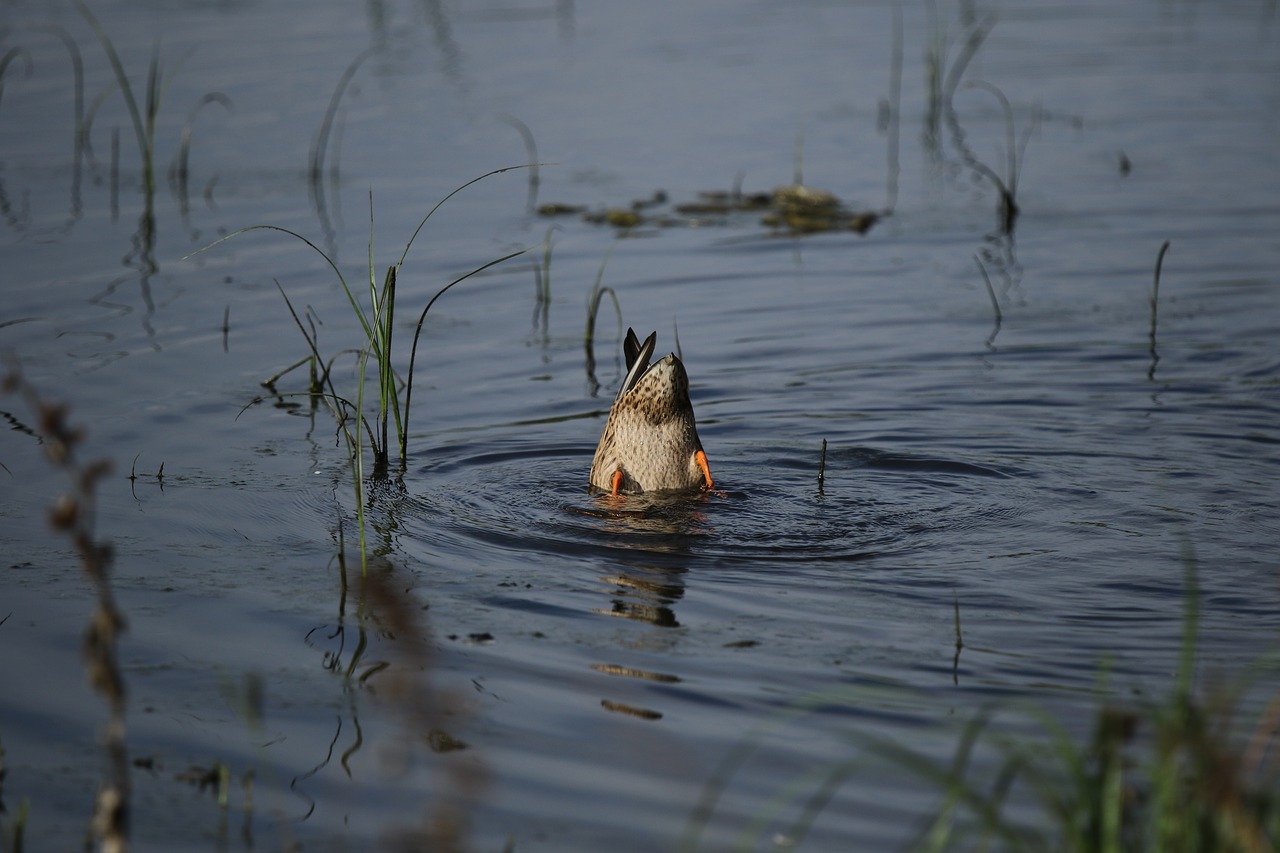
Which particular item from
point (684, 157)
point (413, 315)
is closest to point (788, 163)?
point (684, 157)

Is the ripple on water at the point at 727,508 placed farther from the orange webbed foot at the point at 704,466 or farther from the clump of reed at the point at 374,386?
the clump of reed at the point at 374,386

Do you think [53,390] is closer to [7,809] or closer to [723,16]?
[7,809]

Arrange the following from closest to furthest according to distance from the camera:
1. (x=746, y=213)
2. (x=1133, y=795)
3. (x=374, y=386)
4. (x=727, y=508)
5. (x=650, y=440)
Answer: (x=1133, y=795) → (x=727, y=508) → (x=650, y=440) → (x=374, y=386) → (x=746, y=213)

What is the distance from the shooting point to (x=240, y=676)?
14.6ft

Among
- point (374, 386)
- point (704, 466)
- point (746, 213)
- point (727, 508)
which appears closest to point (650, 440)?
point (704, 466)

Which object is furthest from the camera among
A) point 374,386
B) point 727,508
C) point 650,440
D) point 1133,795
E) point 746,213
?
point 746,213

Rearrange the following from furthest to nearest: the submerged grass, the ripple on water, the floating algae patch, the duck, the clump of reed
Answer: the floating algae patch < the duck < the ripple on water < the clump of reed < the submerged grass

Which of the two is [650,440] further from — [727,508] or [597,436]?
[597,436]

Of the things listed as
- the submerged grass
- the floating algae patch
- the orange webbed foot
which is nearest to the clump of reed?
the orange webbed foot

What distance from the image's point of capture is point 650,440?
6613mm

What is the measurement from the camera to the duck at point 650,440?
6.49 meters

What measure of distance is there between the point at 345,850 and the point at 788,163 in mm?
10751

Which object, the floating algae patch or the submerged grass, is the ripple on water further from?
the floating algae patch

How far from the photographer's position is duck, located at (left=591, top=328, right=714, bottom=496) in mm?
6488
